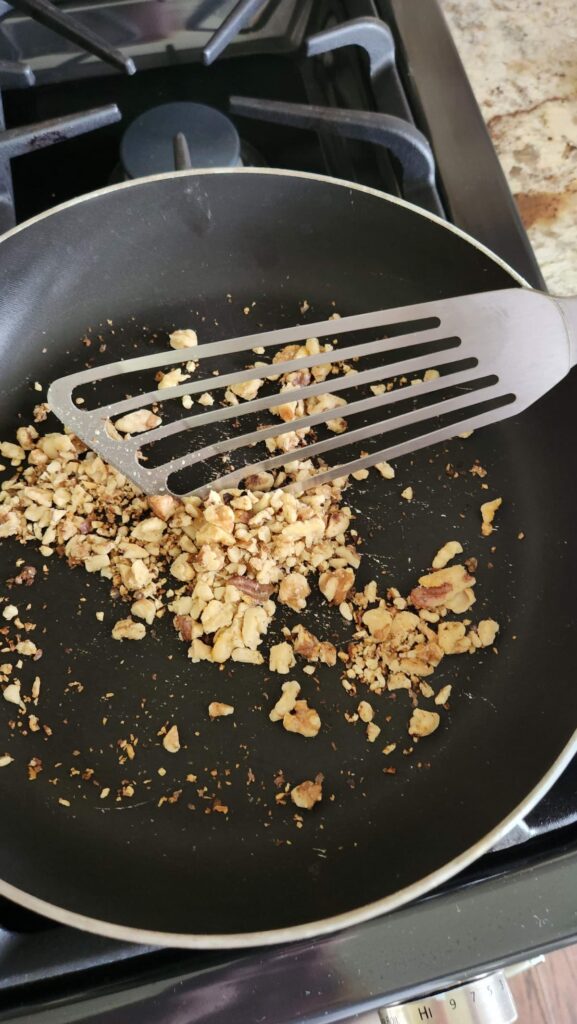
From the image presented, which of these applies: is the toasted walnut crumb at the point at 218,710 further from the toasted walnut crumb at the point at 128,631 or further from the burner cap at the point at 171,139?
the burner cap at the point at 171,139

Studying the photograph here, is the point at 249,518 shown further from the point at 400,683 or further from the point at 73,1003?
the point at 73,1003

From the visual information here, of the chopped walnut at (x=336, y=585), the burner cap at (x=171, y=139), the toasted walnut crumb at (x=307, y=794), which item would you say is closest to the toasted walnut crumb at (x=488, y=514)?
the chopped walnut at (x=336, y=585)

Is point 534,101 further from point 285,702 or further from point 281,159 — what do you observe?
point 285,702

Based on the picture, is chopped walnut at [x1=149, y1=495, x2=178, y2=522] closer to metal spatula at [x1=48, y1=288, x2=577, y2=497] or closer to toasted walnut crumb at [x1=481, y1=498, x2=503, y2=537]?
metal spatula at [x1=48, y1=288, x2=577, y2=497]

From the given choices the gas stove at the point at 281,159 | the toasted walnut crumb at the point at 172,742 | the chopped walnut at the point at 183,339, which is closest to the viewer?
the gas stove at the point at 281,159

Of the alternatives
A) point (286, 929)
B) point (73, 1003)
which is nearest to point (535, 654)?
point (286, 929)

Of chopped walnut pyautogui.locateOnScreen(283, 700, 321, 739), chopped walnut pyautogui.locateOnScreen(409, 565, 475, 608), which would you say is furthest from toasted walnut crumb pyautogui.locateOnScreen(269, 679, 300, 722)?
chopped walnut pyautogui.locateOnScreen(409, 565, 475, 608)
